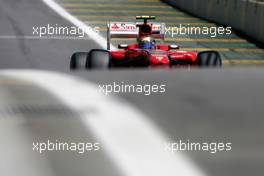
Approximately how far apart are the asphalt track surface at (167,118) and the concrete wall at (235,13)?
16.4m

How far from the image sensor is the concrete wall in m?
26.3

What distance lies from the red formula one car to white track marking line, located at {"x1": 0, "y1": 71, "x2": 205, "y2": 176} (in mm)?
4335

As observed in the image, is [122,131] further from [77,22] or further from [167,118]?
[77,22]

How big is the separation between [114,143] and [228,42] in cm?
2114

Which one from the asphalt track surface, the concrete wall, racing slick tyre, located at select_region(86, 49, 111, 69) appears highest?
the asphalt track surface

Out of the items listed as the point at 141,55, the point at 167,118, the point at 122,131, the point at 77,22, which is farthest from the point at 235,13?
the point at 122,131

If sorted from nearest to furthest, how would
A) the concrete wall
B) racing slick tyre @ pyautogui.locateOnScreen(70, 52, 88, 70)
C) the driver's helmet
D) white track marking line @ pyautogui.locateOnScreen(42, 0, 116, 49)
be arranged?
1. racing slick tyre @ pyautogui.locateOnScreen(70, 52, 88, 70)
2. the driver's helmet
3. white track marking line @ pyautogui.locateOnScreen(42, 0, 116, 49)
4. the concrete wall

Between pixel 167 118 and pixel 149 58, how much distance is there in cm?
719

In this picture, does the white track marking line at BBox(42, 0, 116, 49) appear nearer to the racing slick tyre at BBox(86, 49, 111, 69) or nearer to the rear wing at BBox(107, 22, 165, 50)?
the rear wing at BBox(107, 22, 165, 50)

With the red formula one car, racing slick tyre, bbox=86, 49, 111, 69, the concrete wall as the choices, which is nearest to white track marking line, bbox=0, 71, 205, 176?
racing slick tyre, bbox=86, 49, 111, 69

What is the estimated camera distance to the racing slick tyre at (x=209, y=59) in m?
13.9

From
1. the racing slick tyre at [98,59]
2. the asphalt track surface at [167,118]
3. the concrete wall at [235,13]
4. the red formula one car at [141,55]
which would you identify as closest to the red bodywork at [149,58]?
the red formula one car at [141,55]

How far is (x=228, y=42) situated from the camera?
88.0 feet

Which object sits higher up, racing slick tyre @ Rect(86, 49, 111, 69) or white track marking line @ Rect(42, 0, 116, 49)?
racing slick tyre @ Rect(86, 49, 111, 69)
